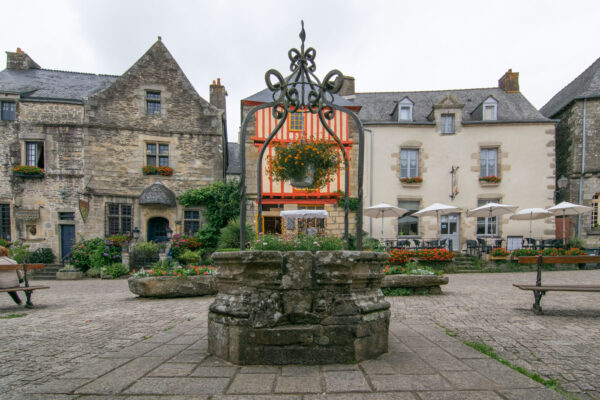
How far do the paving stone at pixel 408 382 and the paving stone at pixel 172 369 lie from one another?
128 cm

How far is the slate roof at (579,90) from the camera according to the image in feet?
47.4

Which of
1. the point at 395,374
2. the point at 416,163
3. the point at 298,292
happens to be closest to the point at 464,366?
the point at 395,374

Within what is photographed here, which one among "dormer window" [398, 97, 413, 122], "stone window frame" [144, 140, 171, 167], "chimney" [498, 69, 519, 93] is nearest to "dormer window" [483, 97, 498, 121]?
"chimney" [498, 69, 519, 93]

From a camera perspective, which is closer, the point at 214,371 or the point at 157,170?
the point at 214,371

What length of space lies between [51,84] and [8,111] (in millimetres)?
2127

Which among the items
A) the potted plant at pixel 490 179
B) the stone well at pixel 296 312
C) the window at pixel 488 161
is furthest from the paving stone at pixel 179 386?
the window at pixel 488 161

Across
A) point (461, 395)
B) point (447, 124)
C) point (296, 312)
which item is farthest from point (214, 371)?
point (447, 124)

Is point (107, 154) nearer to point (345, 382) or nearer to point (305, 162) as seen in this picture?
point (305, 162)

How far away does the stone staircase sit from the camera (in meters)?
11.5

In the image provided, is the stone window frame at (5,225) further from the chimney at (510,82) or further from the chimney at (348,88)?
the chimney at (510,82)

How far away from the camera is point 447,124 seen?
48.5 feet

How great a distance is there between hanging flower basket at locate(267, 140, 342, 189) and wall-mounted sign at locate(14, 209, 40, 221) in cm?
1359

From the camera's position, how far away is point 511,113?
14992 mm

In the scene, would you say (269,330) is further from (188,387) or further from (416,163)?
(416,163)
